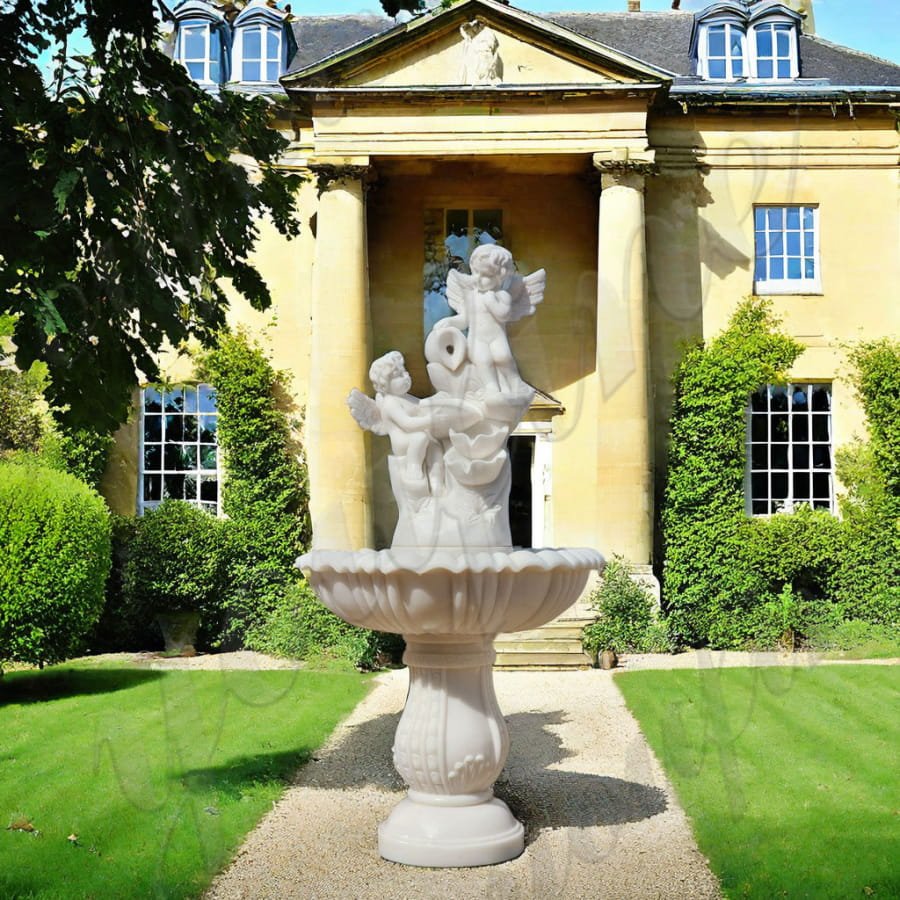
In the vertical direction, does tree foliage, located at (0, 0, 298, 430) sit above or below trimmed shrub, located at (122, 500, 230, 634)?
above

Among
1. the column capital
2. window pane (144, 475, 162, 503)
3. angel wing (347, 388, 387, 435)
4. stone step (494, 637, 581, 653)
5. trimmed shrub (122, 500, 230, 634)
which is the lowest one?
stone step (494, 637, 581, 653)

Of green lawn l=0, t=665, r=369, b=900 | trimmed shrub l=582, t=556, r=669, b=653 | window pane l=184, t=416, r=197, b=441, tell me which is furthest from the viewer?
window pane l=184, t=416, r=197, b=441

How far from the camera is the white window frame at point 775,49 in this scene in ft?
63.2

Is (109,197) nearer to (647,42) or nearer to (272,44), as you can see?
(272,44)

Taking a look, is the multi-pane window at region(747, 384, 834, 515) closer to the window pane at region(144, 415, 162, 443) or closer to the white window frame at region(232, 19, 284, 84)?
the window pane at region(144, 415, 162, 443)

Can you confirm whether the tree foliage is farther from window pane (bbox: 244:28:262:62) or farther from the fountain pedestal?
window pane (bbox: 244:28:262:62)

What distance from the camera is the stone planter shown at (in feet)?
55.4

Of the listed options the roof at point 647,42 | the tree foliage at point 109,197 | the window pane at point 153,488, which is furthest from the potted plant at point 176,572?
the tree foliage at point 109,197

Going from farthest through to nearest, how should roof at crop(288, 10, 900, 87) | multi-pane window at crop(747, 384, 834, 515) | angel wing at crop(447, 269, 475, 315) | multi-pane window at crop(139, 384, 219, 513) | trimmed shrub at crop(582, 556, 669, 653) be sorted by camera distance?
roof at crop(288, 10, 900, 87) → multi-pane window at crop(139, 384, 219, 513) → multi-pane window at crop(747, 384, 834, 515) → trimmed shrub at crop(582, 556, 669, 653) → angel wing at crop(447, 269, 475, 315)

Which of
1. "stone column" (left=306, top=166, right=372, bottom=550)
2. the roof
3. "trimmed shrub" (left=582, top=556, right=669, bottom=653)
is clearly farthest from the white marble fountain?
the roof

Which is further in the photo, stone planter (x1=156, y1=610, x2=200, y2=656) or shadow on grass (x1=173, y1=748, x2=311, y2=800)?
stone planter (x1=156, y1=610, x2=200, y2=656)

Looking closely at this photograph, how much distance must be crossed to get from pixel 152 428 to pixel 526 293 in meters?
12.5

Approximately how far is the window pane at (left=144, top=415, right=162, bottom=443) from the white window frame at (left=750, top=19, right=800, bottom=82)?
11.2 m

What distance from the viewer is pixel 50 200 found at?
17.3 feet
